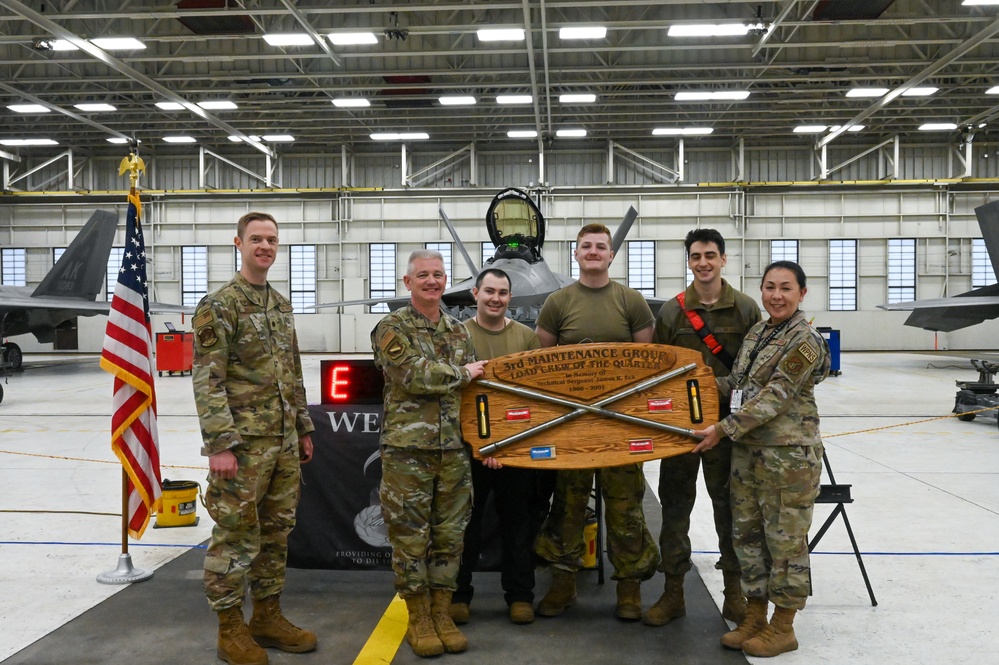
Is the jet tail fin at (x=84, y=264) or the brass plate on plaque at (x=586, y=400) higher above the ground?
the jet tail fin at (x=84, y=264)

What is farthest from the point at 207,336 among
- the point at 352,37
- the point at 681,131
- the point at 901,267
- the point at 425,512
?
the point at 901,267

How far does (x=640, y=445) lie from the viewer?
12.1ft

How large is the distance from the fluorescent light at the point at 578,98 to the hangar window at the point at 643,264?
813cm

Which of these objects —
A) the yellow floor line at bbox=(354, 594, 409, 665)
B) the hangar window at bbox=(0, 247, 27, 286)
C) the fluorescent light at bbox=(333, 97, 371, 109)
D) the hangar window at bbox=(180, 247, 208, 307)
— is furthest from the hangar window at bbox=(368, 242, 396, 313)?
the yellow floor line at bbox=(354, 594, 409, 665)

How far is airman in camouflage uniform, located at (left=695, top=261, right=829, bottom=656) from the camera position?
11.9 ft

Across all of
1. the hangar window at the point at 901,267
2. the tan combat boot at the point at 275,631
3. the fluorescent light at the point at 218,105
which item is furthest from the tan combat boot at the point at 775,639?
the hangar window at the point at 901,267

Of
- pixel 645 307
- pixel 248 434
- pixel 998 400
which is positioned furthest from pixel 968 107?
pixel 248 434

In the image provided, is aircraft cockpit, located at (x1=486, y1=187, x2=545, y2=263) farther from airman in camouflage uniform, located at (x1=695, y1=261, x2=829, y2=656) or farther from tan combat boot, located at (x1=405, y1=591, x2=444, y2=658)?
tan combat boot, located at (x1=405, y1=591, x2=444, y2=658)

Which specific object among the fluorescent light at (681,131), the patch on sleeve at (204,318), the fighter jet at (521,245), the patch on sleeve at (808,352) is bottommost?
the patch on sleeve at (808,352)

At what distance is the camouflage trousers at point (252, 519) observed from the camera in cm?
352

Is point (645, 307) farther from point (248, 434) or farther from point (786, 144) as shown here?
point (786, 144)

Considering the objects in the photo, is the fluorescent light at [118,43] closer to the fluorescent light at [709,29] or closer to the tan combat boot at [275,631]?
the fluorescent light at [709,29]

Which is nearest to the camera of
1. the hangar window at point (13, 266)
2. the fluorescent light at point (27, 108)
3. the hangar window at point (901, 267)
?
the fluorescent light at point (27, 108)

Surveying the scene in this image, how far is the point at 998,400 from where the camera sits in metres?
11.5
